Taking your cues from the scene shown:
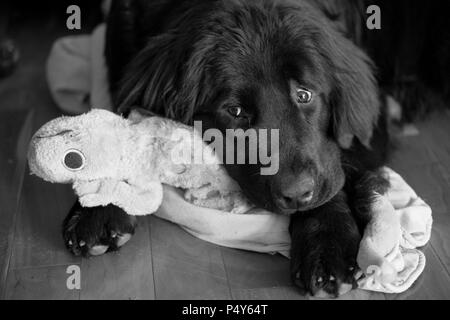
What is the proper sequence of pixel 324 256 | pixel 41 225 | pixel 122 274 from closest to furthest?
pixel 324 256 → pixel 122 274 → pixel 41 225

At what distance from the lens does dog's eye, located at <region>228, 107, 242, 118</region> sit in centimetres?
182

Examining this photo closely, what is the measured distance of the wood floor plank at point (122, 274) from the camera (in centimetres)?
175

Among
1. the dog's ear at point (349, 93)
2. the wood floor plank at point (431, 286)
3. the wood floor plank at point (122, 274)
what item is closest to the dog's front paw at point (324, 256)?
Result: the wood floor plank at point (431, 286)

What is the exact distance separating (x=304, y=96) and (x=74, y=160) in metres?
0.66

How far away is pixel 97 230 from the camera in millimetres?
1856

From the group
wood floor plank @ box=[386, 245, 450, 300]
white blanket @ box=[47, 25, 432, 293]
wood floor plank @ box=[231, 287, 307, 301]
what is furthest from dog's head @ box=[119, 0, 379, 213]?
wood floor plank @ box=[386, 245, 450, 300]

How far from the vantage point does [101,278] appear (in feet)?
5.92

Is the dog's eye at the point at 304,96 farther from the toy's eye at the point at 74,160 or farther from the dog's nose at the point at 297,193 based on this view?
the toy's eye at the point at 74,160

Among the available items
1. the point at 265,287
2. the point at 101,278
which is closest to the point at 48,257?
the point at 101,278

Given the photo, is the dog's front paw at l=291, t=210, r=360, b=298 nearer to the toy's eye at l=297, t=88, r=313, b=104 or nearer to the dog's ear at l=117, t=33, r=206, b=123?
the toy's eye at l=297, t=88, r=313, b=104

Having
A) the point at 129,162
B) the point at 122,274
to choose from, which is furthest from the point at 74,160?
the point at 122,274

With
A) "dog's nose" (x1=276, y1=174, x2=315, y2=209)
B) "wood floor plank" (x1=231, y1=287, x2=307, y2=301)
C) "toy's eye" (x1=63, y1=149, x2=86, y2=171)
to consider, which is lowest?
"wood floor plank" (x1=231, y1=287, x2=307, y2=301)

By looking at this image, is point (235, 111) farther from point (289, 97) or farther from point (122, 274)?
point (122, 274)

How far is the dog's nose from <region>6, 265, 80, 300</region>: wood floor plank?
24.3 inches
